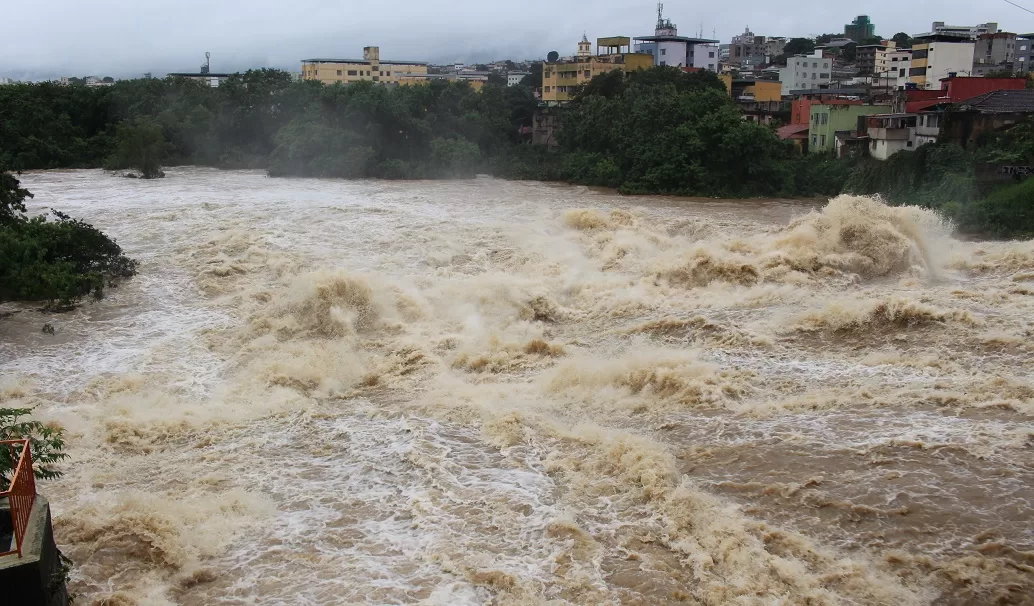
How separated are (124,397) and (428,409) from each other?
3.29m

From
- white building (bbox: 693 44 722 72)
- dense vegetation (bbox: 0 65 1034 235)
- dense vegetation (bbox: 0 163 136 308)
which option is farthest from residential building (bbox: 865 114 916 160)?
white building (bbox: 693 44 722 72)

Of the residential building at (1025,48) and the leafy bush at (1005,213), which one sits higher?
the residential building at (1025,48)

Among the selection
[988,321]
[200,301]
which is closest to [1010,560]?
[988,321]

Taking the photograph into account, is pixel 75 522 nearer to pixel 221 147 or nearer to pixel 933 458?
pixel 933 458

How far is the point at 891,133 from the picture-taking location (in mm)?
24406

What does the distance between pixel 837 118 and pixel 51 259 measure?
2376 centimetres

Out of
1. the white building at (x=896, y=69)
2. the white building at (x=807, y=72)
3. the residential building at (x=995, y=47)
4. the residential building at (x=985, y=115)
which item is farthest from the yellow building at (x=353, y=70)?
the residential building at (x=985, y=115)

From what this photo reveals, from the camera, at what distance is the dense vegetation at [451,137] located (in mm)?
25562

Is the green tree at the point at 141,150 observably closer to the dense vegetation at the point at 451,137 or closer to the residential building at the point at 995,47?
the dense vegetation at the point at 451,137

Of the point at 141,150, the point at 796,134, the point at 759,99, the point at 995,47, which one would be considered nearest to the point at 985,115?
the point at 796,134

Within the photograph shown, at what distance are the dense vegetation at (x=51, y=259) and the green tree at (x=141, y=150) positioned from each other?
1355 cm

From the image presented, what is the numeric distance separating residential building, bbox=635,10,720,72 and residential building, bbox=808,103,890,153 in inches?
985

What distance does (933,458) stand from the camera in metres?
7.05

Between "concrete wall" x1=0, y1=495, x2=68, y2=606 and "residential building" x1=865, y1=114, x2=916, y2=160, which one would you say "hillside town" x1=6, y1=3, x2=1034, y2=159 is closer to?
"residential building" x1=865, y1=114, x2=916, y2=160
